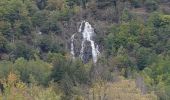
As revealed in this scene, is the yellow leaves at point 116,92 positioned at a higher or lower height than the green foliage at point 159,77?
higher

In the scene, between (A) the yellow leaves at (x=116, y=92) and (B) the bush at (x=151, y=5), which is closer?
(A) the yellow leaves at (x=116, y=92)

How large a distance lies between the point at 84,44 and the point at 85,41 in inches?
14.6

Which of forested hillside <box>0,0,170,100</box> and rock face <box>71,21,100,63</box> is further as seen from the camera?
rock face <box>71,21,100,63</box>

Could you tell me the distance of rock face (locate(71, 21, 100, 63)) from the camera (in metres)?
72.3

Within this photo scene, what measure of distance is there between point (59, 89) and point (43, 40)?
63.0 ft

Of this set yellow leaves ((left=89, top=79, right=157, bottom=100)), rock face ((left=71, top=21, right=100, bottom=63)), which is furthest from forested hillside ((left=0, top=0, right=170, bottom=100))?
yellow leaves ((left=89, top=79, right=157, bottom=100))

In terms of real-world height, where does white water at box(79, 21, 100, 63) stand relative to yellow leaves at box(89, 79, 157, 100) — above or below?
below

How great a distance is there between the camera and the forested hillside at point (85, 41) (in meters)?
57.8

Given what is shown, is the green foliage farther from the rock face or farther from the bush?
the bush

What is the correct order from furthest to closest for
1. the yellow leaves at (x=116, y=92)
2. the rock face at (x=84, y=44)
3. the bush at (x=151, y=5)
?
the bush at (x=151, y=5) → the rock face at (x=84, y=44) → the yellow leaves at (x=116, y=92)

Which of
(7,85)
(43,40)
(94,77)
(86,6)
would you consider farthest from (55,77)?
(86,6)

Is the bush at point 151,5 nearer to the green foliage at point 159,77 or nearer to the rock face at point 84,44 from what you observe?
the rock face at point 84,44

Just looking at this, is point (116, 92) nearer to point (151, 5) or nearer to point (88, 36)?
point (88, 36)

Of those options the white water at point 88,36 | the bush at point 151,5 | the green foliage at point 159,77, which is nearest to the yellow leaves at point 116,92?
the green foliage at point 159,77
